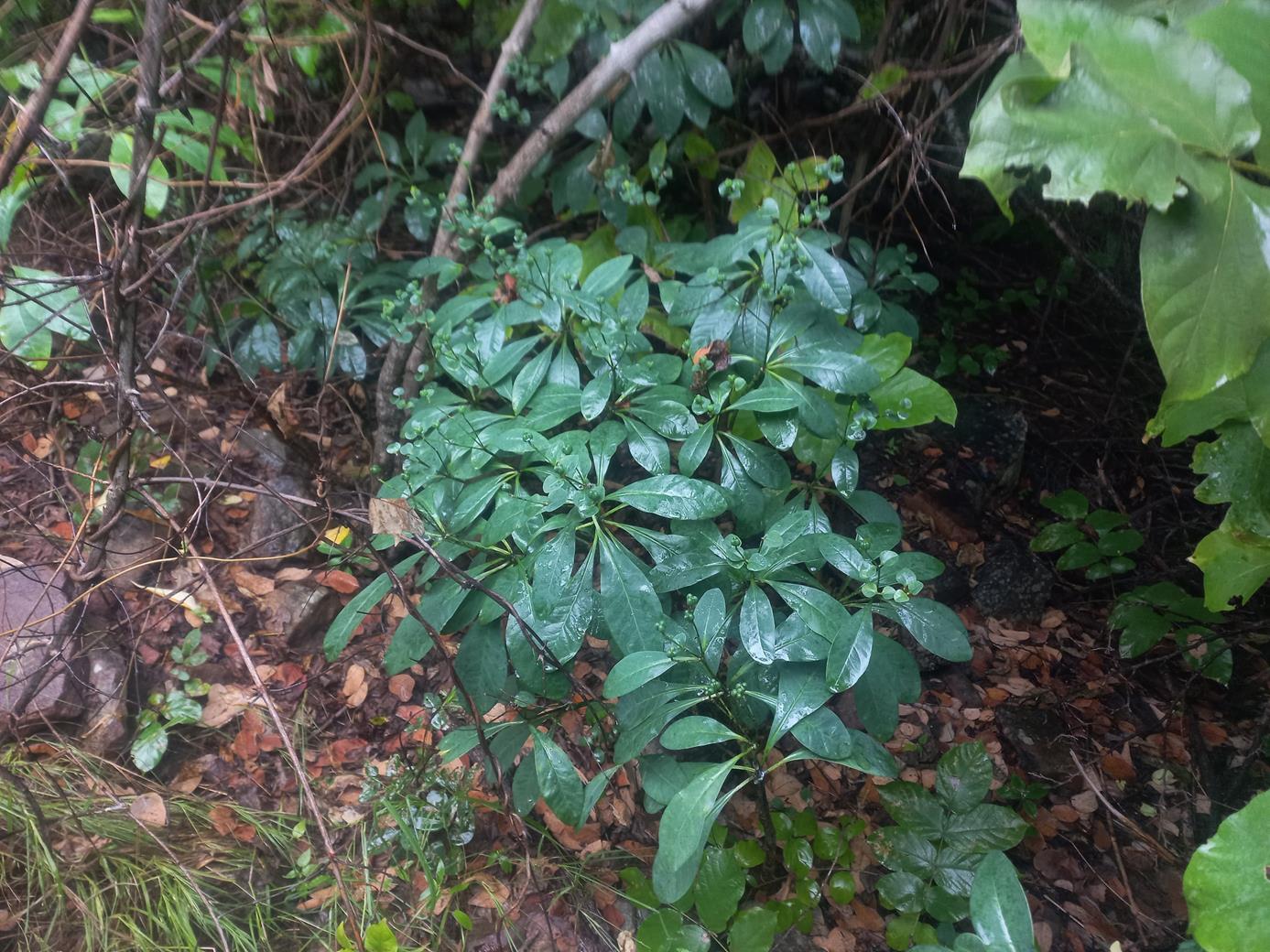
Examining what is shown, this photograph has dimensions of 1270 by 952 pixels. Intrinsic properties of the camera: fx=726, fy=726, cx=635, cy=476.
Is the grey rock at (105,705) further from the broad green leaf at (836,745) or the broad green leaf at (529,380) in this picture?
the broad green leaf at (836,745)

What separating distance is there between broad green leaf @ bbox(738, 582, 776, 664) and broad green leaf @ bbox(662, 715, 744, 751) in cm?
14

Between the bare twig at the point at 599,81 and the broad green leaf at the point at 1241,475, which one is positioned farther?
the bare twig at the point at 599,81

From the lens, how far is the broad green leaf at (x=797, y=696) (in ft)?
4.15

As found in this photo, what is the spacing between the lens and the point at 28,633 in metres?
1.85

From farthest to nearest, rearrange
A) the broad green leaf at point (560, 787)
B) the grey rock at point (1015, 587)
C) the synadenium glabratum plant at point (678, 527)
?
the grey rock at point (1015, 587)
the broad green leaf at point (560, 787)
the synadenium glabratum plant at point (678, 527)

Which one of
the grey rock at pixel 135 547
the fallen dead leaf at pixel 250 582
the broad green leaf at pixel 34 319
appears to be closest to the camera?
the broad green leaf at pixel 34 319

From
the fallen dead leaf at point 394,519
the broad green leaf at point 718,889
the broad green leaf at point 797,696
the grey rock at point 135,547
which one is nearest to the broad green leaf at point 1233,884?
the broad green leaf at point 797,696

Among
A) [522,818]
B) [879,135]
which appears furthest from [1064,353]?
[522,818]

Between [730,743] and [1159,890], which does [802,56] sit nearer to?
[730,743]

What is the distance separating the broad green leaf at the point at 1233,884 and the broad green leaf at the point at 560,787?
0.95 m

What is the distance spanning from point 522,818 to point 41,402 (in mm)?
1848

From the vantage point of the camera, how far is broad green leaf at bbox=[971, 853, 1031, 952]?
3.84 feet

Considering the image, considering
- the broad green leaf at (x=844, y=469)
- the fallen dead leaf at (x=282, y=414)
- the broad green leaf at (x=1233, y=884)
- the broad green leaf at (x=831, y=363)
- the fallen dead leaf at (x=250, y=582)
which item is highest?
the broad green leaf at (x=831, y=363)

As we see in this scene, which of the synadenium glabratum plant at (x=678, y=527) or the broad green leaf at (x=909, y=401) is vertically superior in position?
the broad green leaf at (x=909, y=401)
